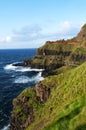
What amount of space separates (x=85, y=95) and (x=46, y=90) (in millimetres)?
11438

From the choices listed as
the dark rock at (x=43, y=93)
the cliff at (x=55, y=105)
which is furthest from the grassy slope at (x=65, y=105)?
the dark rock at (x=43, y=93)

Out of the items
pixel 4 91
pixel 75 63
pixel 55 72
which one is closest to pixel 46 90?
pixel 4 91

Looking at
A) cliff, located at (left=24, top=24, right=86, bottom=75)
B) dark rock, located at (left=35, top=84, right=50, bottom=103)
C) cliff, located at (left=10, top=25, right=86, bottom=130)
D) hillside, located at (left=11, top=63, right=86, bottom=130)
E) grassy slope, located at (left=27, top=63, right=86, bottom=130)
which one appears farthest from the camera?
cliff, located at (left=24, top=24, right=86, bottom=75)

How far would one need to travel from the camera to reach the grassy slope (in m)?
35.9

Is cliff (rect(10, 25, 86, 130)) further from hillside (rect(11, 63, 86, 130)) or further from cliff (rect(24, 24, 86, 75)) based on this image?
cliff (rect(24, 24, 86, 75))

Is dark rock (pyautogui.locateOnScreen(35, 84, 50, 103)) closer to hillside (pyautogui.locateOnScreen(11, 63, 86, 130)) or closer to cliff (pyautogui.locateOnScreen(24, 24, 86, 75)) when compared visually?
hillside (pyautogui.locateOnScreen(11, 63, 86, 130))

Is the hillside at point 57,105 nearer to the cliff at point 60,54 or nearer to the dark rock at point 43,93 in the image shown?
the dark rock at point 43,93

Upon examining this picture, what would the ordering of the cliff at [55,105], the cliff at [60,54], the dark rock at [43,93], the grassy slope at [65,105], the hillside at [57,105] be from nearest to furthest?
the grassy slope at [65,105] → the hillside at [57,105] → the cliff at [55,105] → the dark rock at [43,93] → the cliff at [60,54]

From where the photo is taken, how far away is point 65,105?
41625 mm

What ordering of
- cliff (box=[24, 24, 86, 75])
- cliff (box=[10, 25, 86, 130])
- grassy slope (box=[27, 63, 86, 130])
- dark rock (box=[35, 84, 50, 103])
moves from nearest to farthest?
grassy slope (box=[27, 63, 86, 130]), cliff (box=[10, 25, 86, 130]), dark rock (box=[35, 84, 50, 103]), cliff (box=[24, 24, 86, 75])

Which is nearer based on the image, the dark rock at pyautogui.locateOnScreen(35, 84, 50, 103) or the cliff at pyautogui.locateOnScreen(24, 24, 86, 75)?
the dark rock at pyautogui.locateOnScreen(35, 84, 50, 103)

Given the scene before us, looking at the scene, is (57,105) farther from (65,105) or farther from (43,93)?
(43,93)

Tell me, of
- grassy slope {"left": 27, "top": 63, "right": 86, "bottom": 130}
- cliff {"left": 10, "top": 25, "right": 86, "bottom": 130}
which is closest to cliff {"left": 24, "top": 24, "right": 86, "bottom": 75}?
cliff {"left": 10, "top": 25, "right": 86, "bottom": 130}

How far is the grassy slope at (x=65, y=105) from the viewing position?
118ft
